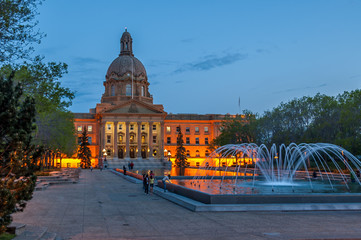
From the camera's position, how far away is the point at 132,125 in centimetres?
9825

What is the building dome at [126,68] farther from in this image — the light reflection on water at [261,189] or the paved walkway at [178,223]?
the paved walkway at [178,223]

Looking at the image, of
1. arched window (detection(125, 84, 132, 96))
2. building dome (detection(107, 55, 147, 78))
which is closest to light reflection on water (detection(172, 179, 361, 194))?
arched window (detection(125, 84, 132, 96))

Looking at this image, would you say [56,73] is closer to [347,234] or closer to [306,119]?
[347,234]

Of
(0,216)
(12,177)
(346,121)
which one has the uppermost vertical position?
(346,121)

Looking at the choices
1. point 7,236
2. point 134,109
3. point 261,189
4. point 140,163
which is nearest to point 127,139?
point 134,109

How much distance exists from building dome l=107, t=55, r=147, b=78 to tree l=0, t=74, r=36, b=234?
3933 inches

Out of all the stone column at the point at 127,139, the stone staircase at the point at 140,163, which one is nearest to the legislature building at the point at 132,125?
the stone column at the point at 127,139

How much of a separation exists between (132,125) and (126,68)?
19879 millimetres

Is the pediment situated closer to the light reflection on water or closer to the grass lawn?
the light reflection on water

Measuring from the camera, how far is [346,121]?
47375 mm

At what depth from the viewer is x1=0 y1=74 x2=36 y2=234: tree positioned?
28.6 ft

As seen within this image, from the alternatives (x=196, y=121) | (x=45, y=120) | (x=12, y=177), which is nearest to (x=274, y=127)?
(x=45, y=120)

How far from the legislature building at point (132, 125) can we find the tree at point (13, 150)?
2992 inches

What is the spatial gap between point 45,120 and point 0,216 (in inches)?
1479
